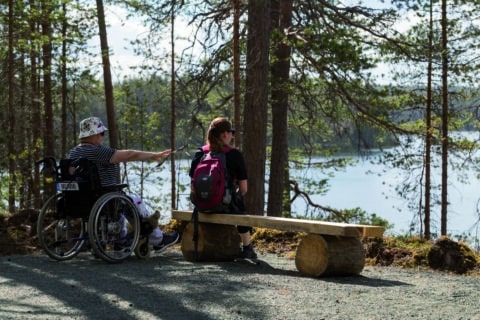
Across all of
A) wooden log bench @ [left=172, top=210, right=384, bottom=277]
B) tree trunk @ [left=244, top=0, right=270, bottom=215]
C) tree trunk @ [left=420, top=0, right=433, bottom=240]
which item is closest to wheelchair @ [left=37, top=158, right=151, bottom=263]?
wooden log bench @ [left=172, top=210, right=384, bottom=277]

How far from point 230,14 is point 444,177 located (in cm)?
880

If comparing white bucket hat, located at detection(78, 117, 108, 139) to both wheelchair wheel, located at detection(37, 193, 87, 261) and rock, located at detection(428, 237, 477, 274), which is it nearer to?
wheelchair wheel, located at detection(37, 193, 87, 261)

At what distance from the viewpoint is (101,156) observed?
22.5 feet

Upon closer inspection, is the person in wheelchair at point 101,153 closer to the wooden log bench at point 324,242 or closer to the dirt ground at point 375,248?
the wooden log bench at point 324,242

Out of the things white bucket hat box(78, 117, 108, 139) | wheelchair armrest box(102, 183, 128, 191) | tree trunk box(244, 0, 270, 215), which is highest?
tree trunk box(244, 0, 270, 215)

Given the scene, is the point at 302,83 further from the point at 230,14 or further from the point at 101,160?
the point at 101,160

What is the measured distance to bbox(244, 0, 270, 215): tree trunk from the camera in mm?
11336

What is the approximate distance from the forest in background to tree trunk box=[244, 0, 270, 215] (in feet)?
0.06

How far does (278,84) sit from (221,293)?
9.27 meters

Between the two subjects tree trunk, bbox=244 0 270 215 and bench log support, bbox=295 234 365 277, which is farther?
tree trunk, bbox=244 0 270 215

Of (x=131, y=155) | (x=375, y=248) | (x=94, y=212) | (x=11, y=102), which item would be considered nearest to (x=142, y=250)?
(x=94, y=212)

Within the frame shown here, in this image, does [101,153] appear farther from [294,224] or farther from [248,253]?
[294,224]

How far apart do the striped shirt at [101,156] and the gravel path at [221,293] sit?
0.83m

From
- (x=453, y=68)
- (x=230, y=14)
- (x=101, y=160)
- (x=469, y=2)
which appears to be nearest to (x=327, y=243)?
(x=101, y=160)
